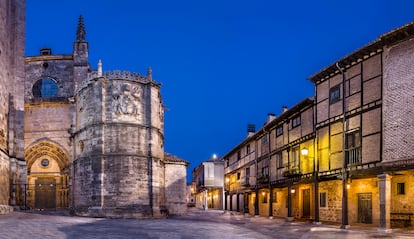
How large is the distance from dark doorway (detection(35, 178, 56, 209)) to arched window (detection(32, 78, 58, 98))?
911 cm

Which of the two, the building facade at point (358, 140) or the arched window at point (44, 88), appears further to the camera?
the arched window at point (44, 88)

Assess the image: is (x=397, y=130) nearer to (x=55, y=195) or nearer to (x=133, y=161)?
(x=133, y=161)

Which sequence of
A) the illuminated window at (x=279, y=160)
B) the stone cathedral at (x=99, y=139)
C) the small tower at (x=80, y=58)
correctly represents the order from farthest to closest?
the small tower at (x=80, y=58) < the illuminated window at (x=279, y=160) < the stone cathedral at (x=99, y=139)

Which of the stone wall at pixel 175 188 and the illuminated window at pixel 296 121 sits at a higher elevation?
the illuminated window at pixel 296 121

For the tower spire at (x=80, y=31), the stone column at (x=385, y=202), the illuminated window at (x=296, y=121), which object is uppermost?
the tower spire at (x=80, y=31)

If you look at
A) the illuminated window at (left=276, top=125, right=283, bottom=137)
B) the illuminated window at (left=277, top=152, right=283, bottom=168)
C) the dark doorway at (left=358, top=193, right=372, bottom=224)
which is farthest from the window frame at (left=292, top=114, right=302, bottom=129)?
the dark doorway at (left=358, top=193, right=372, bottom=224)

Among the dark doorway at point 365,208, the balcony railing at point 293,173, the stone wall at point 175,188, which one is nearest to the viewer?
the dark doorway at point 365,208

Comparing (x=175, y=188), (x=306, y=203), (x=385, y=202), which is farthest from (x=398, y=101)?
(x=175, y=188)

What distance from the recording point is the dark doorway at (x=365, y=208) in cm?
2405

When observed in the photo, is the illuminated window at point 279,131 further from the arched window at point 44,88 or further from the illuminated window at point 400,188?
the arched window at point 44,88

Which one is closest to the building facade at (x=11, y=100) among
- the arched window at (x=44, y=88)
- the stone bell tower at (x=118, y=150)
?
the stone bell tower at (x=118, y=150)

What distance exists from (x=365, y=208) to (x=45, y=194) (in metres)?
33.3

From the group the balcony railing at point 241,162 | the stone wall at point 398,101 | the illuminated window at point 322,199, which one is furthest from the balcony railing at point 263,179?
the stone wall at point 398,101

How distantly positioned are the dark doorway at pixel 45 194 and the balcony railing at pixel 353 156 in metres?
32.0
